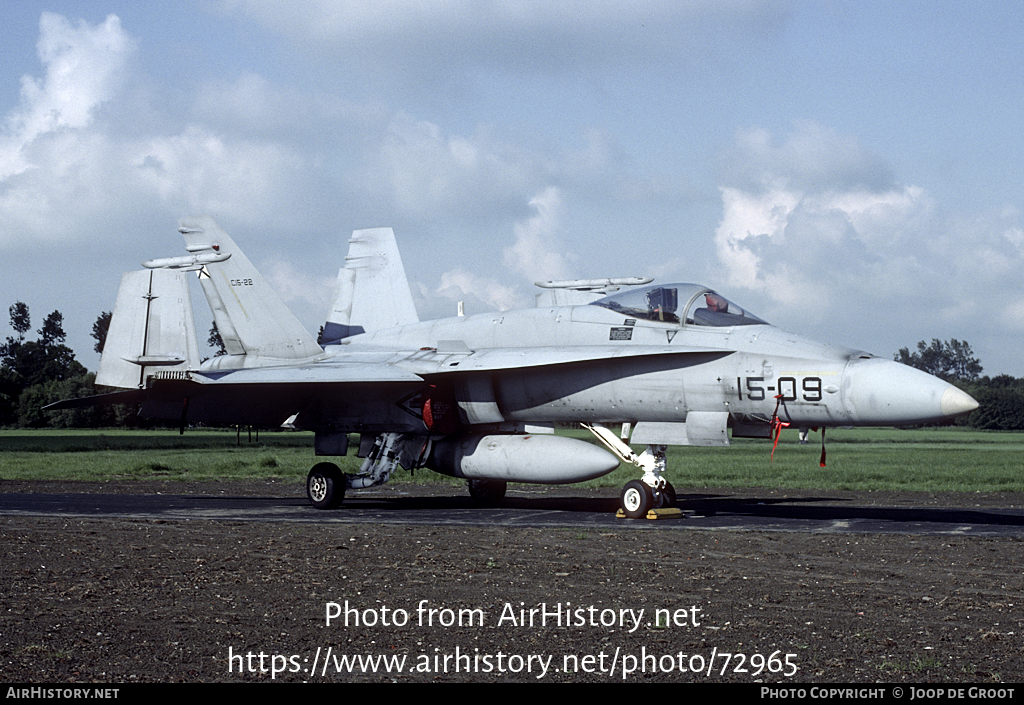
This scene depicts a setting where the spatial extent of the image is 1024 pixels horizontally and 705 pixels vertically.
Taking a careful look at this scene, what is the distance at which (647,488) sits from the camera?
14750 mm

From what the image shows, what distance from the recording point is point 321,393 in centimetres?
1755

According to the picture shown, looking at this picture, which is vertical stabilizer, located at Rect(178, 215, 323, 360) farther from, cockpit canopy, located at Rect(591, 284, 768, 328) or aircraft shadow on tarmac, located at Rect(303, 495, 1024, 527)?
cockpit canopy, located at Rect(591, 284, 768, 328)

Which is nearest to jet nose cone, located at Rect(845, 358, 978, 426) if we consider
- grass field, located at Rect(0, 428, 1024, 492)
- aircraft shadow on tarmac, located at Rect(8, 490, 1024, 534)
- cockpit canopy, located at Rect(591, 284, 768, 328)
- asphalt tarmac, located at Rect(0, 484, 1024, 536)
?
asphalt tarmac, located at Rect(0, 484, 1024, 536)

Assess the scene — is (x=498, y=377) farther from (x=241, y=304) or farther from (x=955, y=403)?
(x=955, y=403)

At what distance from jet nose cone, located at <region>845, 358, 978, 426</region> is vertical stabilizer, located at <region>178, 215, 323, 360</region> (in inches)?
405

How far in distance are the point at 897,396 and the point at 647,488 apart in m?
3.88

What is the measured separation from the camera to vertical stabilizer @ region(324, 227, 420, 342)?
21000 millimetres

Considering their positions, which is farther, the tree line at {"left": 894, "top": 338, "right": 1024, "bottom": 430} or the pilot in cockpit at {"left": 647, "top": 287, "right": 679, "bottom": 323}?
the tree line at {"left": 894, "top": 338, "right": 1024, "bottom": 430}

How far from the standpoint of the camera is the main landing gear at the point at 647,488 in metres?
14.7

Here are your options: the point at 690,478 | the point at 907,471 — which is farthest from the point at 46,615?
the point at 907,471

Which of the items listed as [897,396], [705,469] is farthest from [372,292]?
[705,469]

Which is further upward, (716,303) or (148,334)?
(716,303)

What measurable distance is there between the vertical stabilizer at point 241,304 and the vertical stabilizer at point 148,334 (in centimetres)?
66
